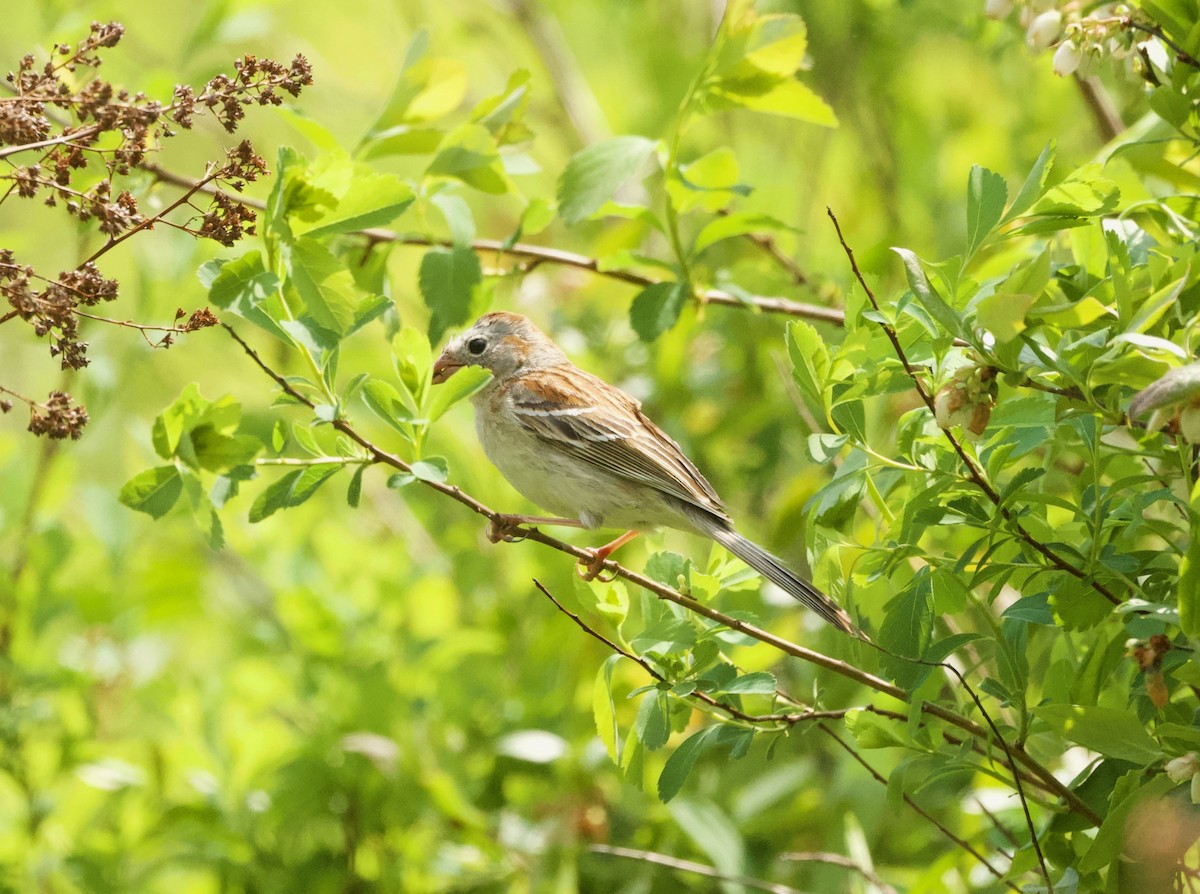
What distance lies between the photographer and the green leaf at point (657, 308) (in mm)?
2352

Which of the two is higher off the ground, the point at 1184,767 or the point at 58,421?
the point at 58,421

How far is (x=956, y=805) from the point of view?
2990 mm

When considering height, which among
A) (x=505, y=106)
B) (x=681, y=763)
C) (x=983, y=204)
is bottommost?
(x=681, y=763)

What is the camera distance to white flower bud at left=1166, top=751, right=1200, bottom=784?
1.41m

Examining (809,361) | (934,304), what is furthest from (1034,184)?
(809,361)

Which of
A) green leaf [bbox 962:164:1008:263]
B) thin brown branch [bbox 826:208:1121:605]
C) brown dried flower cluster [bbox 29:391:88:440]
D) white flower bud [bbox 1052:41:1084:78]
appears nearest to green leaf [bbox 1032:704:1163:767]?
thin brown branch [bbox 826:208:1121:605]

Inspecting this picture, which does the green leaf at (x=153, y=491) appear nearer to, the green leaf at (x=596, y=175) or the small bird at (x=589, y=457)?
the green leaf at (x=596, y=175)

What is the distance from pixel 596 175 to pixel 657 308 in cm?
30

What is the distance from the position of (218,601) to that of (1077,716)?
3430mm

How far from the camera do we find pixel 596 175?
2209 mm

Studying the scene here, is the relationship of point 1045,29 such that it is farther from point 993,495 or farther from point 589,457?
point 589,457

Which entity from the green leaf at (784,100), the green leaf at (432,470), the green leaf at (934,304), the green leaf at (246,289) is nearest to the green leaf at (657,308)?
the green leaf at (784,100)

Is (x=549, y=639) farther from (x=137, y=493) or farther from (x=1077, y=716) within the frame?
(x=1077, y=716)

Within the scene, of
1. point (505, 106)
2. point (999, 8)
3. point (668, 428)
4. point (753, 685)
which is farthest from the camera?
point (668, 428)
